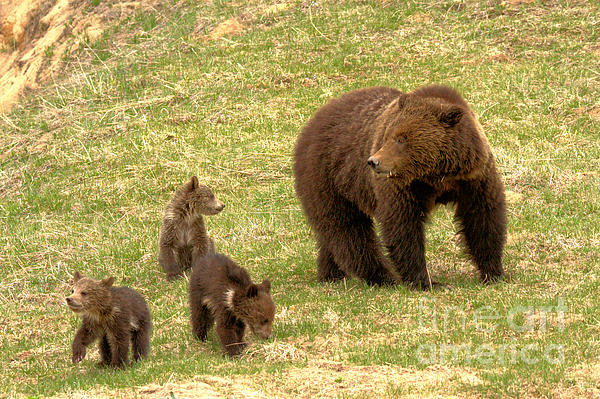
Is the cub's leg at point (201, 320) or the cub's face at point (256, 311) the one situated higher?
the cub's face at point (256, 311)

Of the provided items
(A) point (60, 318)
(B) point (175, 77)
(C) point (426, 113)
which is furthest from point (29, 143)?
(C) point (426, 113)

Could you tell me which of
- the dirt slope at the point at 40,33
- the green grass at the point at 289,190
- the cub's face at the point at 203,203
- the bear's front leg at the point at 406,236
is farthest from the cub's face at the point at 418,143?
the dirt slope at the point at 40,33

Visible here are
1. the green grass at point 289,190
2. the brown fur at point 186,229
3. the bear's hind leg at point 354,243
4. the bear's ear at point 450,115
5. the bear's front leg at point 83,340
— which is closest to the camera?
the green grass at point 289,190

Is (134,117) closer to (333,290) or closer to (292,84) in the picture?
(292,84)

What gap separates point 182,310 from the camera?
980cm

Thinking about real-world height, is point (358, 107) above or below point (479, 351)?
above

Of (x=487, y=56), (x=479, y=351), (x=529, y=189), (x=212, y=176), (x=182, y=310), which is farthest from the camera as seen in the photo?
(x=487, y=56)

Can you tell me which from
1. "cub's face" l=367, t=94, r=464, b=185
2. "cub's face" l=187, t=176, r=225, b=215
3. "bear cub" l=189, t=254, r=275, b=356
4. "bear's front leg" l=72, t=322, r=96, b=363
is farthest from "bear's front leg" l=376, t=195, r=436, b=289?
"bear's front leg" l=72, t=322, r=96, b=363

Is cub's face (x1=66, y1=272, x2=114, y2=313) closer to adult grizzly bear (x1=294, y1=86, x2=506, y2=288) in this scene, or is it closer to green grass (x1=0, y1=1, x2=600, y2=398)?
green grass (x1=0, y1=1, x2=600, y2=398)

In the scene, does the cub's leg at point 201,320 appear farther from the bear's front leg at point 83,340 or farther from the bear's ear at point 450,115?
the bear's ear at point 450,115

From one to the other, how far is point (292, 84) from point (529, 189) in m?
6.72

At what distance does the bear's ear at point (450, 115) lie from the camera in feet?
27.8

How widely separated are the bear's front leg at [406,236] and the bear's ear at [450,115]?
2.83 feet

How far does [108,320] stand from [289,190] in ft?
20.1
